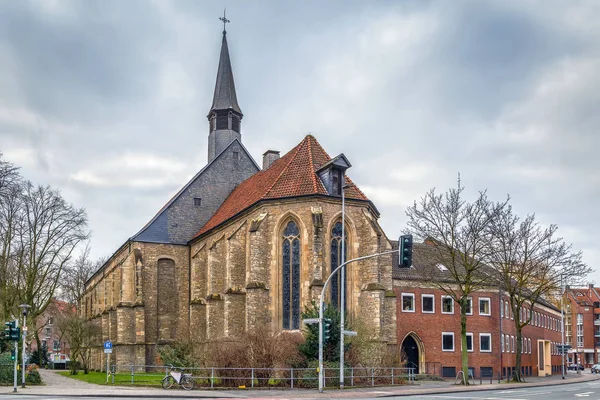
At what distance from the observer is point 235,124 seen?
2013 inches

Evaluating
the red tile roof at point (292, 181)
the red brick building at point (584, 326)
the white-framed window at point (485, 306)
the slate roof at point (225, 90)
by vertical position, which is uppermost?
the slate roof at point (225, 90)

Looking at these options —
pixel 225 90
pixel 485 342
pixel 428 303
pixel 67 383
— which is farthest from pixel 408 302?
pixel 225 90

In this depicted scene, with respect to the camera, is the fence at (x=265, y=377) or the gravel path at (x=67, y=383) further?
the gravel path at (x=67, y=383)

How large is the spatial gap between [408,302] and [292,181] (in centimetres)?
1284

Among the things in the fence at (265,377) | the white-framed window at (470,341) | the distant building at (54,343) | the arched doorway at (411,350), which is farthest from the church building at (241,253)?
the distant building at (54,343)

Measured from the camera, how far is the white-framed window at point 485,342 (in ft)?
148

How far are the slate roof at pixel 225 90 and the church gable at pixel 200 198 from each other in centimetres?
386

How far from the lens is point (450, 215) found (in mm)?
35688

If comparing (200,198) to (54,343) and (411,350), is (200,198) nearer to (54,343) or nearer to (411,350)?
(411,350)

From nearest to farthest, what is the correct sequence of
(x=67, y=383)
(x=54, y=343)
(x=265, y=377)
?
(x=265, y=377) < (x=67, y=383) < (x=54, y=343)

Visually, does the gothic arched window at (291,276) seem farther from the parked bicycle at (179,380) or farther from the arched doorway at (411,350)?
the arched doorway at (411,350)

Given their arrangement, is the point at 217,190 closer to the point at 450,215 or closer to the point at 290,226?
the point at 290,226

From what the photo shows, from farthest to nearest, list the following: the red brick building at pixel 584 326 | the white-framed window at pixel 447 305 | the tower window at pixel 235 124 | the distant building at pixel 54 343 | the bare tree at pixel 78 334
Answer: the red brick building at pixel 584 326
the distant building at pixel 54 343
the tower window at pixel 235 124
the white-framed window at pixel 447 305
the bare tree at pixel 78 334

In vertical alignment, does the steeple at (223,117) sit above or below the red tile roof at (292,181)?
above
